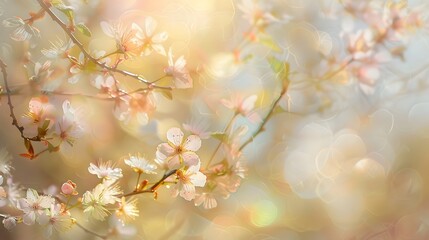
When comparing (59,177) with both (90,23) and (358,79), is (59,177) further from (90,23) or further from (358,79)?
(358,79)

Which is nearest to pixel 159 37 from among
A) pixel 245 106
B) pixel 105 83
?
pixel 105 83

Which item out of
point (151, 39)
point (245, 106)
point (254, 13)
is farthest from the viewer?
point (254, 13)

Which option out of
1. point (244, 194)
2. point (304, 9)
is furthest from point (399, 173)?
point (304, 9)

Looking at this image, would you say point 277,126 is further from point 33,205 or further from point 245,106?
point 33,205

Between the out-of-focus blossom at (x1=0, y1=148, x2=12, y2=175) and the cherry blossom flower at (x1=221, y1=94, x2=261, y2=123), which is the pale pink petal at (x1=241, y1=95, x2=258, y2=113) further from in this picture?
the out-of-focus blossom at (x1=0, y1=148, x2=12, y2=175)

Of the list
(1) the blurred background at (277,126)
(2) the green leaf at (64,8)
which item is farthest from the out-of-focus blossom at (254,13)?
(2) the green leaf at (64,8)
